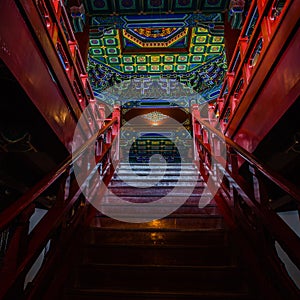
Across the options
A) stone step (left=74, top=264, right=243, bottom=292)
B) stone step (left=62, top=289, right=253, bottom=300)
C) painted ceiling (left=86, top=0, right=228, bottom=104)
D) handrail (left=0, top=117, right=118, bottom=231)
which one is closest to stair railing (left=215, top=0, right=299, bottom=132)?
stone step (left=74, top=264, right=243, bottom=292)

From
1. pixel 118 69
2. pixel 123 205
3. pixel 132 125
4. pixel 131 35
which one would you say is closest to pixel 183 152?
pixel 132 125

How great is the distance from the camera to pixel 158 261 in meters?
2.41

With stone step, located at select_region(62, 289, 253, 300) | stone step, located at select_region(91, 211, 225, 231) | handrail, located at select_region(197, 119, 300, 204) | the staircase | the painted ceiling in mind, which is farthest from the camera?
the painted ceiling

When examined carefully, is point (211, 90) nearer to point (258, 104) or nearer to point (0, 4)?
point (258, 104)

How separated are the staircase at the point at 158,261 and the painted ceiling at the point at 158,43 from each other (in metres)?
5.04

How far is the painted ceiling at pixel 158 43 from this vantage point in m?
6.38

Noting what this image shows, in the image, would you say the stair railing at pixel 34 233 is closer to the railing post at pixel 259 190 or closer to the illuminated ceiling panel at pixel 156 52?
→ the railing post at pixel 259 190

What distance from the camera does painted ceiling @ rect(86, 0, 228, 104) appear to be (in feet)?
20.9

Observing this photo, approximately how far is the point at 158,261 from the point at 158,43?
7.43 m

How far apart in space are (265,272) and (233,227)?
0.63m

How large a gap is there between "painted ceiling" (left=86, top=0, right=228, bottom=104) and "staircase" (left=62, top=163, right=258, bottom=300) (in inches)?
198

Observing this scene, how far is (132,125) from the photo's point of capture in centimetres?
1243

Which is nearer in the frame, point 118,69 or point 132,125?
point 118,69

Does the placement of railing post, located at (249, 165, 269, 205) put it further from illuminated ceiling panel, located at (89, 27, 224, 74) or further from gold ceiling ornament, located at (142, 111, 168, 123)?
gold ceiling ornament, located at (142, 111, 168, 123)
